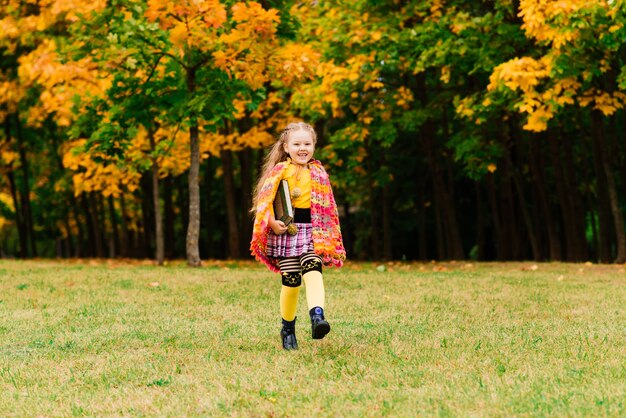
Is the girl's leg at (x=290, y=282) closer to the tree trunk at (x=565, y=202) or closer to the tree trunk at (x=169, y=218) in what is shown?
the tree trunk at (x=565, y=202)

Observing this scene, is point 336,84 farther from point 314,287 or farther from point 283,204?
point 314,287

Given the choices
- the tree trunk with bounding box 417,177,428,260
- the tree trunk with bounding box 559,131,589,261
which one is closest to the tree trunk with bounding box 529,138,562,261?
the tree trunk with bounding box 559,131,589,261

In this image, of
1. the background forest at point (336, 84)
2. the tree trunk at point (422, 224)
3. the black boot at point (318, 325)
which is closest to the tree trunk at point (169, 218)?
the background forest at point (336, 84)

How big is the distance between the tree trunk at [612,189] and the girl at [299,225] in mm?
12407

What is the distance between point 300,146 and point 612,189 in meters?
12.8

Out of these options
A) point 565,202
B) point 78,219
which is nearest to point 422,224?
point 565,202

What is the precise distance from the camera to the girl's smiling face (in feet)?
22.3

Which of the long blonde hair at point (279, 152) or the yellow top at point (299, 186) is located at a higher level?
the long blonde hair at point (279, 152)

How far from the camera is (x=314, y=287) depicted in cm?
657

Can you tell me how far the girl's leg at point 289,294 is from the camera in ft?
22.3

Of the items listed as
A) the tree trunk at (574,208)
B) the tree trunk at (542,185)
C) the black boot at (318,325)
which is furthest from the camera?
the tree trunk at (542,185)

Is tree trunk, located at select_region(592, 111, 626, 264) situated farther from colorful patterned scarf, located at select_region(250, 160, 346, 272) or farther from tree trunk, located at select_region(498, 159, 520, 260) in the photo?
colorful patterned scarf, located at select_region(250, 160, 346, 272)

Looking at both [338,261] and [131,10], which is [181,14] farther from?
[338,261]

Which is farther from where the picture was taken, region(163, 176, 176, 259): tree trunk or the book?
region(163, 176, 176, 259): tree trunk
